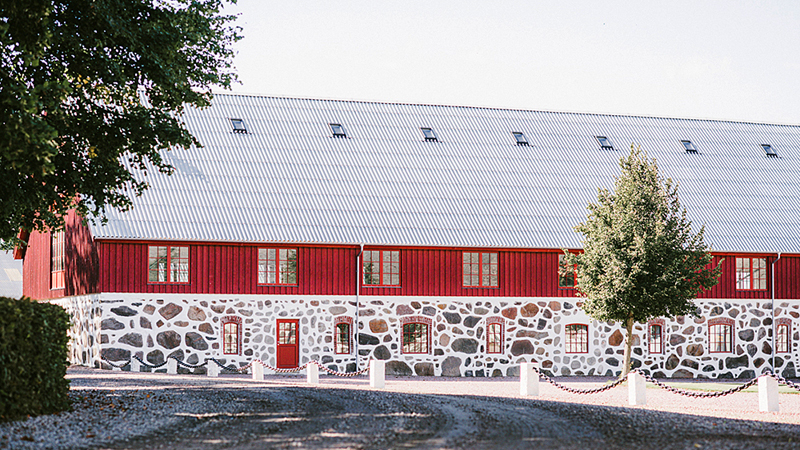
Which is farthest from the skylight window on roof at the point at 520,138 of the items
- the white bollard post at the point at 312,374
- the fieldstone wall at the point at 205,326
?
the white bollard post at the point at 312,374

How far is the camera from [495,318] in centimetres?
3045

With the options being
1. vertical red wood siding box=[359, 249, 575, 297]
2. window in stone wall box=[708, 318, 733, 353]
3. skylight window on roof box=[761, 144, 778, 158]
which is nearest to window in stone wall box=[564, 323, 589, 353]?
vertical red wood siding box=[359, 249, 575, 297]

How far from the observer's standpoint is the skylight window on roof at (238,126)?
1316 inches

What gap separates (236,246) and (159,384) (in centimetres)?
744

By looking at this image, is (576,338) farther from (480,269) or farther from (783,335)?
(783,335)

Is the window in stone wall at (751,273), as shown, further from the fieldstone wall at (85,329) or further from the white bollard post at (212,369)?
the fieldstone wall at (85,329)

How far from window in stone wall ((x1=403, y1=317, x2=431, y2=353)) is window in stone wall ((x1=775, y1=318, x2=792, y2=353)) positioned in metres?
13.0

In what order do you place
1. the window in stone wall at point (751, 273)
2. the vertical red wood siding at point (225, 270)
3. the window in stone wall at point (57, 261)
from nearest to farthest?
the vertical red wood siding at point (225, 270)
the window in stone wall at point (57, 261)
the window in stone wall at point (751, 273)

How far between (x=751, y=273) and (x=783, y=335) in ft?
8.19

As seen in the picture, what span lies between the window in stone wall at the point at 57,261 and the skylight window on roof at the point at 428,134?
46.2 feet

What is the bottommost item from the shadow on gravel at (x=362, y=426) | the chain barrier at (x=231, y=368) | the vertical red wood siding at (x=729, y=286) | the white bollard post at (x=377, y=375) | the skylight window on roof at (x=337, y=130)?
the chain barrier at (x=231, y=368)

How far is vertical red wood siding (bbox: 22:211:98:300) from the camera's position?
28.5m

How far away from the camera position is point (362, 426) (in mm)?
14117

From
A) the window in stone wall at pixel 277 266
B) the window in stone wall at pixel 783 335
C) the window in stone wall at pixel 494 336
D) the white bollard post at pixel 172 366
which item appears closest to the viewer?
the white bollard post at pixel 172 366
